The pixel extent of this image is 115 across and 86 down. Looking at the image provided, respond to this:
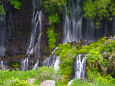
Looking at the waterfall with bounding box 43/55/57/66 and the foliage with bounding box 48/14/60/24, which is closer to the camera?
the waterfall with bounding box 43/55/57/66

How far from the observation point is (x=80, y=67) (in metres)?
10.2

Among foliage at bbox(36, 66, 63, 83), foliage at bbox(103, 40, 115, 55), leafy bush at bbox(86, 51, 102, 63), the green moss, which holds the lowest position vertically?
the green moss

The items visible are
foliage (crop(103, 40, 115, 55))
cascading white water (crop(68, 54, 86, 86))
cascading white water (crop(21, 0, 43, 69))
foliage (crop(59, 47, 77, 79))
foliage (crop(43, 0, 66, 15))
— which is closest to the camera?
foliage (crop(103, 40, 115, 55))

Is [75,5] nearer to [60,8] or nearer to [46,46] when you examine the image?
[60,8]

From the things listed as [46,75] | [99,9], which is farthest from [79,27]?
[46,75]

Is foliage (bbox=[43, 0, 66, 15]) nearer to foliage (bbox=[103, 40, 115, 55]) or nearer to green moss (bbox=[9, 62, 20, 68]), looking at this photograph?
green moss (bbox=[9, 62, 20, 68])

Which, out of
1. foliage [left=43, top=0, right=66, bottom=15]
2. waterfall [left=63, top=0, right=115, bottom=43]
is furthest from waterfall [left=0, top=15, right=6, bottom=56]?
waterfall [left=63, top=0, right=115, bottom=43]

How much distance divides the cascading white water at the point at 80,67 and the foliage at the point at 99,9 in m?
6.14

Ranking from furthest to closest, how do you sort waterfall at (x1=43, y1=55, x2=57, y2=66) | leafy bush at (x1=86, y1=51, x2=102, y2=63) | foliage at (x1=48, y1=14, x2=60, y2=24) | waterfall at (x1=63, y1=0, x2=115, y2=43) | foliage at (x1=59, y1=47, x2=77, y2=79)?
1. foliage at (x1=48, y1=14, x2=60, y2=24)
2. waterfall at (x1=63, y1=0, x2=115, y2=43)
3. waterfall at (x1=43, y1=55, x2=57, y2=66)
4. foliage at (x1=59, y1=47, x2=77, y2=79)
5. leafy bush at (x1=86, y1=51, x2=102, y2=63)

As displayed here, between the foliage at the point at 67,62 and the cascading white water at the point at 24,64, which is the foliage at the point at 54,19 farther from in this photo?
the foliage at the point at 67,62

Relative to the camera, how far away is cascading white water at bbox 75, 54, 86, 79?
32.2 feet

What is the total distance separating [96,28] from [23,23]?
8.73 m

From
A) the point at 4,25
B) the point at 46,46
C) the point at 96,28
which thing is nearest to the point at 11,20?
the point at 4,25

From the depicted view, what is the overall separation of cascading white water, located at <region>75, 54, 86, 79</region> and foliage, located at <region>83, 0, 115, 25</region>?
20.1 feet
